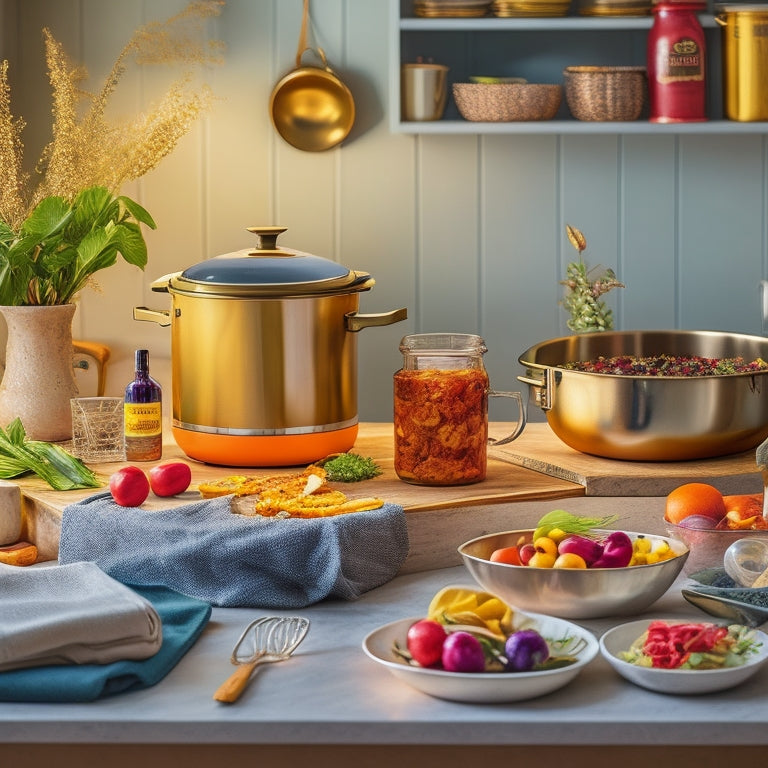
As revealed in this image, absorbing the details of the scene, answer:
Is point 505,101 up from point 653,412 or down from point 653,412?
up

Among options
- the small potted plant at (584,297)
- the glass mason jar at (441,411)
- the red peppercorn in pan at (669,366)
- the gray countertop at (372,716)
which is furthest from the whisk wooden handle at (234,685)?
the small potted plant at (584,297)

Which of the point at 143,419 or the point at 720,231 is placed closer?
the point at 143,419

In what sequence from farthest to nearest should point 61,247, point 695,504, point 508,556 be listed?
point 61,247
point 695,504
point 508,556

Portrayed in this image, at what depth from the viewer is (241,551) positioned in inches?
52.8

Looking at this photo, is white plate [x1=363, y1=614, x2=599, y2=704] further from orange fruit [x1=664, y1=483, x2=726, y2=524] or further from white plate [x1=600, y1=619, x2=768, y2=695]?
orange fruit [x1=664, y1=483, x2=726, y2=524]

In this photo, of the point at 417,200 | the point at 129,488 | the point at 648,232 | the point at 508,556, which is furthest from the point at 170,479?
the point at 648,232

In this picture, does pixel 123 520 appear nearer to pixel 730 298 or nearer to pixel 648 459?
pixel 648 459

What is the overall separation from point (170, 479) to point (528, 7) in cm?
134

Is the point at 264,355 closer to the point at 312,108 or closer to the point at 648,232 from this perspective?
the point at 312,108

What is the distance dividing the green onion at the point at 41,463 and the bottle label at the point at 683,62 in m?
1.44

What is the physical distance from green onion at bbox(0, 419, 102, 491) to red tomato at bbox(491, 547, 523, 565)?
616mm

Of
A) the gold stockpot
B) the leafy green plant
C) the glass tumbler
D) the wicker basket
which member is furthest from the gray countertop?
the wicker basket

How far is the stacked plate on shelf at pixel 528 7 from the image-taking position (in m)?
2.36

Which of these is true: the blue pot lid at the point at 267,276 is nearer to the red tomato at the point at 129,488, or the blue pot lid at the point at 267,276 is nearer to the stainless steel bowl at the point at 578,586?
the red tomato at the point at 129,488
